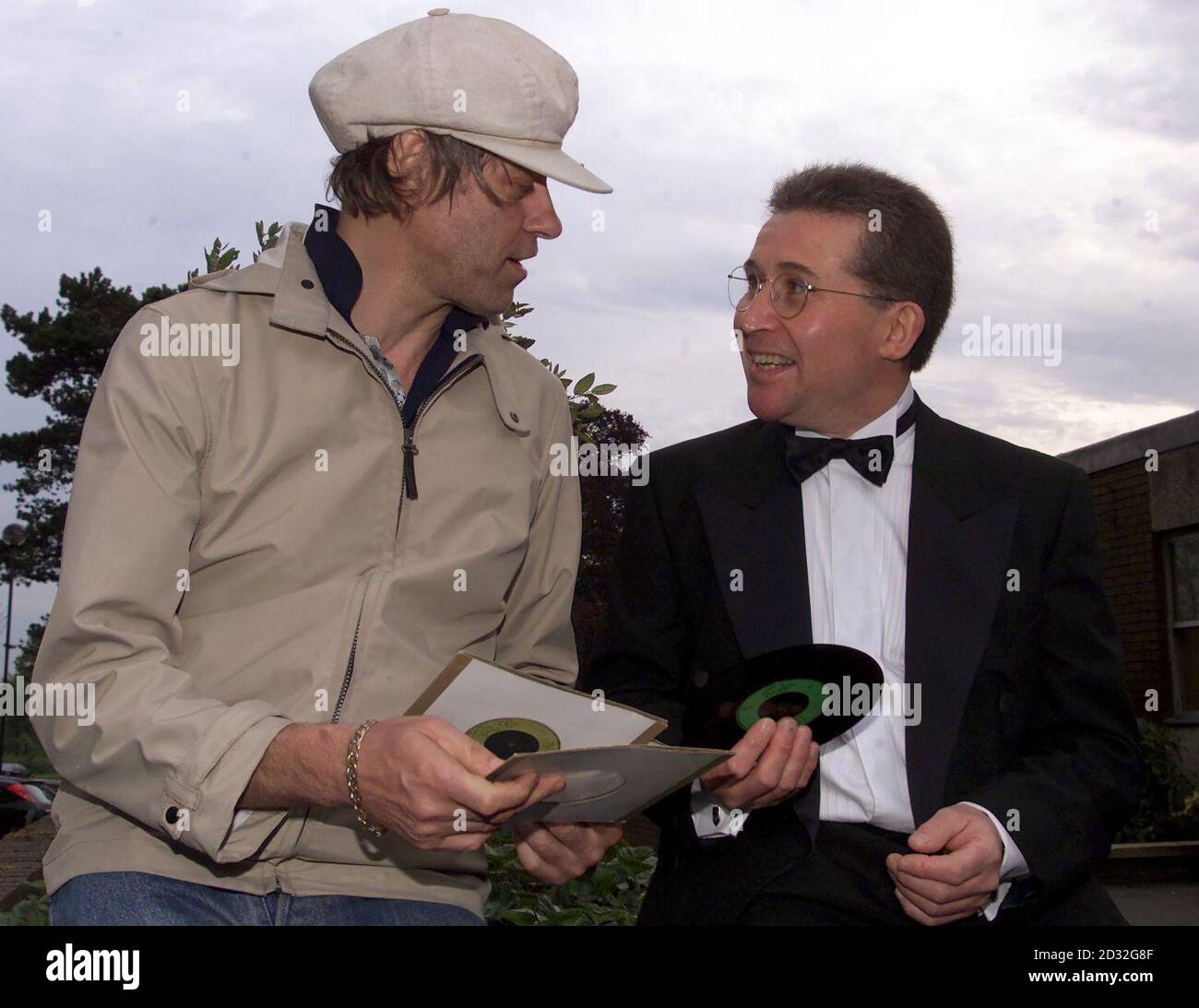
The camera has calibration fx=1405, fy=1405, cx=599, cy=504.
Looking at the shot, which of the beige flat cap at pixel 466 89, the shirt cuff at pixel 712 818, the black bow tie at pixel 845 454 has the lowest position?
the shirt cuff at pixel 712 818

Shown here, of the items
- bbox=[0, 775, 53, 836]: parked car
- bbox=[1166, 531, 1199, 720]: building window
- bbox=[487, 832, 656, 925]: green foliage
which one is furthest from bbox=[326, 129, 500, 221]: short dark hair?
bbox=[0, 775, 53, 836]: parked car

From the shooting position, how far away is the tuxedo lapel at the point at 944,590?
350 cm

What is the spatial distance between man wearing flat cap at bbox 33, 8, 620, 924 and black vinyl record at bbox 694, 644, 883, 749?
0.42 m

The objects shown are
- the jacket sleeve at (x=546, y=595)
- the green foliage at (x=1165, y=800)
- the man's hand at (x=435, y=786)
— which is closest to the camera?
the man's hand at (x=435, y=786)

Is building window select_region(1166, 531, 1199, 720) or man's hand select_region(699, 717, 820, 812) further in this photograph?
building window select_region(1166, 531, 1199, 720)

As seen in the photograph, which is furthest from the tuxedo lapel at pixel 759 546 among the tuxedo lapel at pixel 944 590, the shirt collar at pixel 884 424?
the tuxedo lapel at pixel 944 590

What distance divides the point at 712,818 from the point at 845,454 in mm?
1041

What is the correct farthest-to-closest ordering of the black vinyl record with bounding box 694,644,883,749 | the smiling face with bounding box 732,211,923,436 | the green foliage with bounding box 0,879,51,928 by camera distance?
1. the green foliage with bounding box 0,879,51,928
2. the smiling face with bounding box 732,211,923,436
3. the black vinyl record with bounding box 694,644,883,749

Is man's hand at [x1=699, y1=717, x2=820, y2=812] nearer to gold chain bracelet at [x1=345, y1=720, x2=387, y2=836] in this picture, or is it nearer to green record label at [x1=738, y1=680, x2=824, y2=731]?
green record label at [x1=738, y1=680, x2=824, y2=731]

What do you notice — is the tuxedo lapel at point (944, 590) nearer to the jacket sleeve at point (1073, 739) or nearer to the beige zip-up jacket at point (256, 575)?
the jacket sleeve at point (1073, 739)

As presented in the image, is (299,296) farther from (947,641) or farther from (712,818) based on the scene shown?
(947,641)

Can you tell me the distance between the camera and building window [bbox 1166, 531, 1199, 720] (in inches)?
683

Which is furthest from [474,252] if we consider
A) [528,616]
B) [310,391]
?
[528,616]

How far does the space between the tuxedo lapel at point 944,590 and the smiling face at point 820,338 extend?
26 cm
